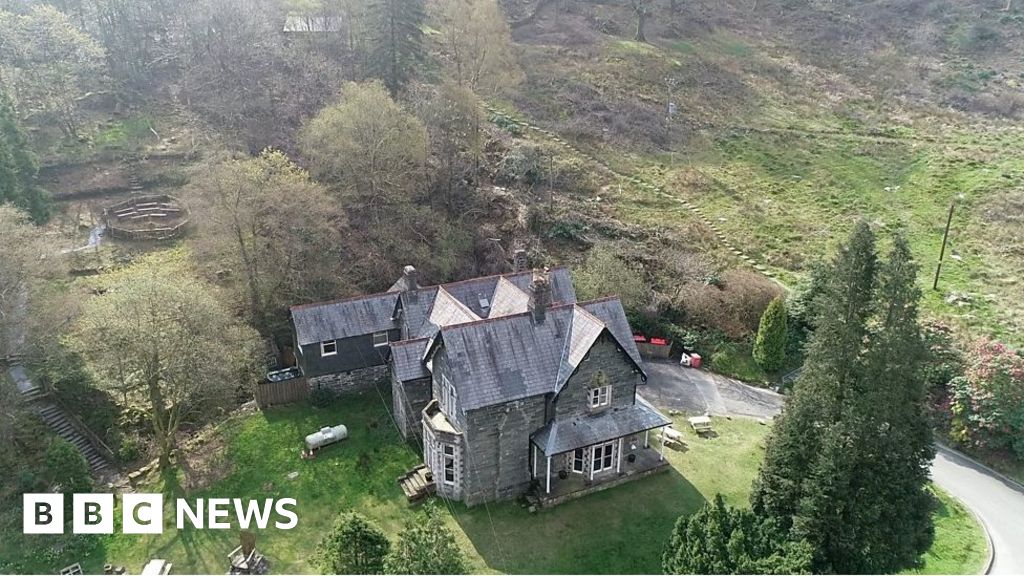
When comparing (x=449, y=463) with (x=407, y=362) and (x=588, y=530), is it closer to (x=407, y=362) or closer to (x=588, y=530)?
(x=407, y=362)

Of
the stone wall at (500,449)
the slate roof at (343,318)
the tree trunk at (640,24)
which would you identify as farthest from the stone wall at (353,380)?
the tree trunk at (640,24)

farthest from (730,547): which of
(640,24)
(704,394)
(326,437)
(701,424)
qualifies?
(640,24)

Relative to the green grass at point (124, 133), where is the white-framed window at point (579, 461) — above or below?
below

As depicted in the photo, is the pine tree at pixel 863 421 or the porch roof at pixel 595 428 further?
the porch roof at pixel 595 428

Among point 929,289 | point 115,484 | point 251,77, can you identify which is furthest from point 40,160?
point 929,289

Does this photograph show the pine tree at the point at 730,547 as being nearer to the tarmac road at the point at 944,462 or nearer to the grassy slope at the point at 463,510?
the grassy slope at the point at 463,510
